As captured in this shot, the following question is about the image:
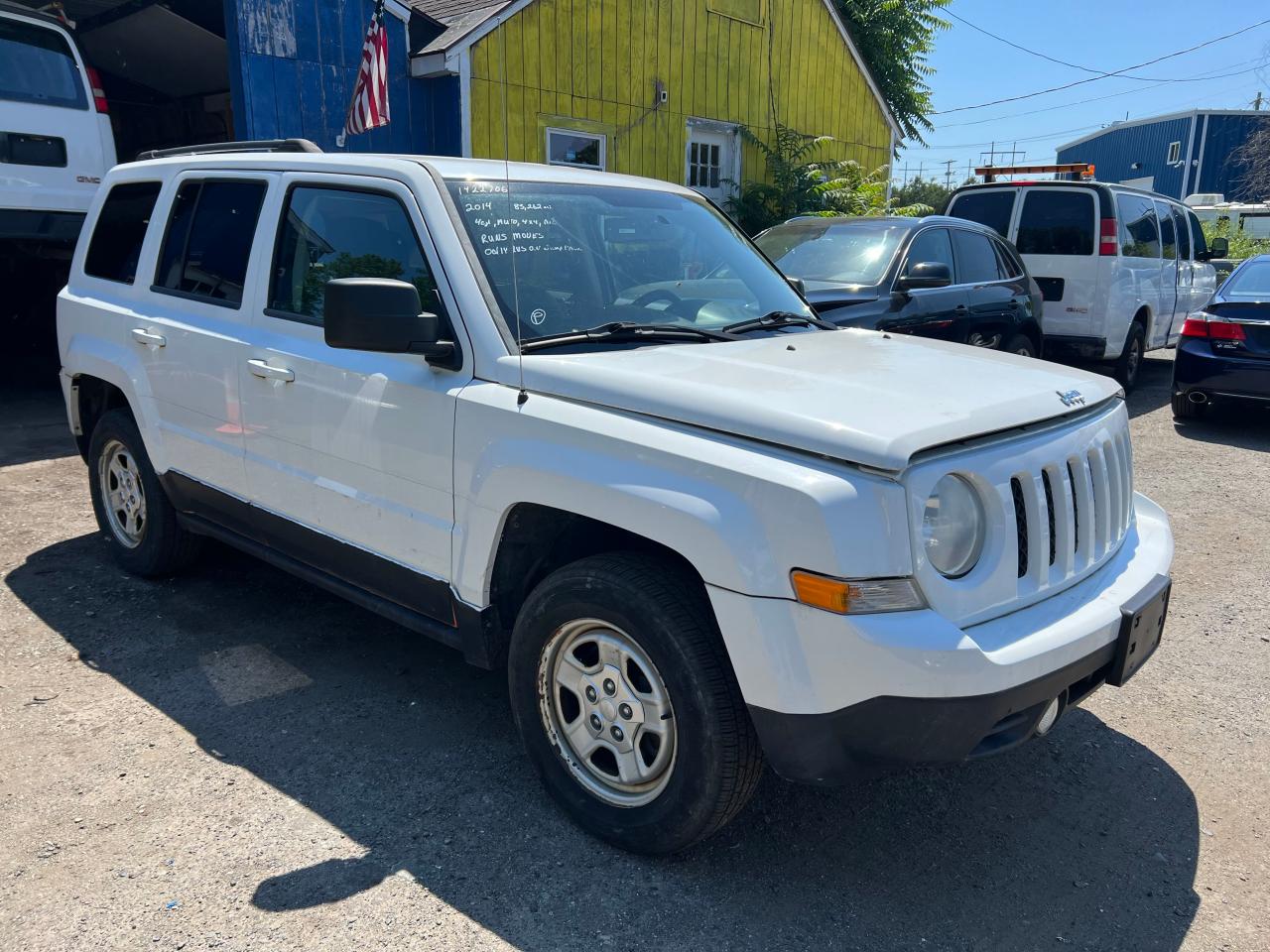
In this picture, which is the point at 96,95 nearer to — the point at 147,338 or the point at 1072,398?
the point at 147,338

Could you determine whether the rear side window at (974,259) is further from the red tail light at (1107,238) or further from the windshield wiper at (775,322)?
the windshield wiper at (775,322)

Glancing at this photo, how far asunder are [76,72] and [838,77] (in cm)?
1201

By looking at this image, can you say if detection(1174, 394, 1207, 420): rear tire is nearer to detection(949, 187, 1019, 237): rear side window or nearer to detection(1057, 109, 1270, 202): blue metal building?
detection(949, 187, 1019, 237): rear side window

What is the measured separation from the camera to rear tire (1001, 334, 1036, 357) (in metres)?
8.49

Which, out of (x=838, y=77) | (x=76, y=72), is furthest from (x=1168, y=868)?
(x=838, y=77)

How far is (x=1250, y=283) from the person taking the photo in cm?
902

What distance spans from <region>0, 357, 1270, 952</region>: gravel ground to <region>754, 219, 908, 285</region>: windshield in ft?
12.2

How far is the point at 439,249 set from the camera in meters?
3.25

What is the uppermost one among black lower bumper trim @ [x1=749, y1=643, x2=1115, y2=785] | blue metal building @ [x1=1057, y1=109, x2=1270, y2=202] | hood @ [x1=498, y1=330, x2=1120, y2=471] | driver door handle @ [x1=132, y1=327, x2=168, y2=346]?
blue metal building @ [x1=1057, y1=109, x2=1270, y2=202]

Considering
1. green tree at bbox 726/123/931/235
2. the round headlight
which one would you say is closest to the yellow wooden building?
green tree at bbox 726/123/931/235

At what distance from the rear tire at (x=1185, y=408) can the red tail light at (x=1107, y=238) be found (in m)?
1.88

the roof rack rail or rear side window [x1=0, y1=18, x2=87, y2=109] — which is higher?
rear side window [x1=0, y1=18, x2=87, y2=109]

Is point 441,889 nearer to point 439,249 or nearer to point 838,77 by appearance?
point 439,249

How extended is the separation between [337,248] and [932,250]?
5.40 metres
